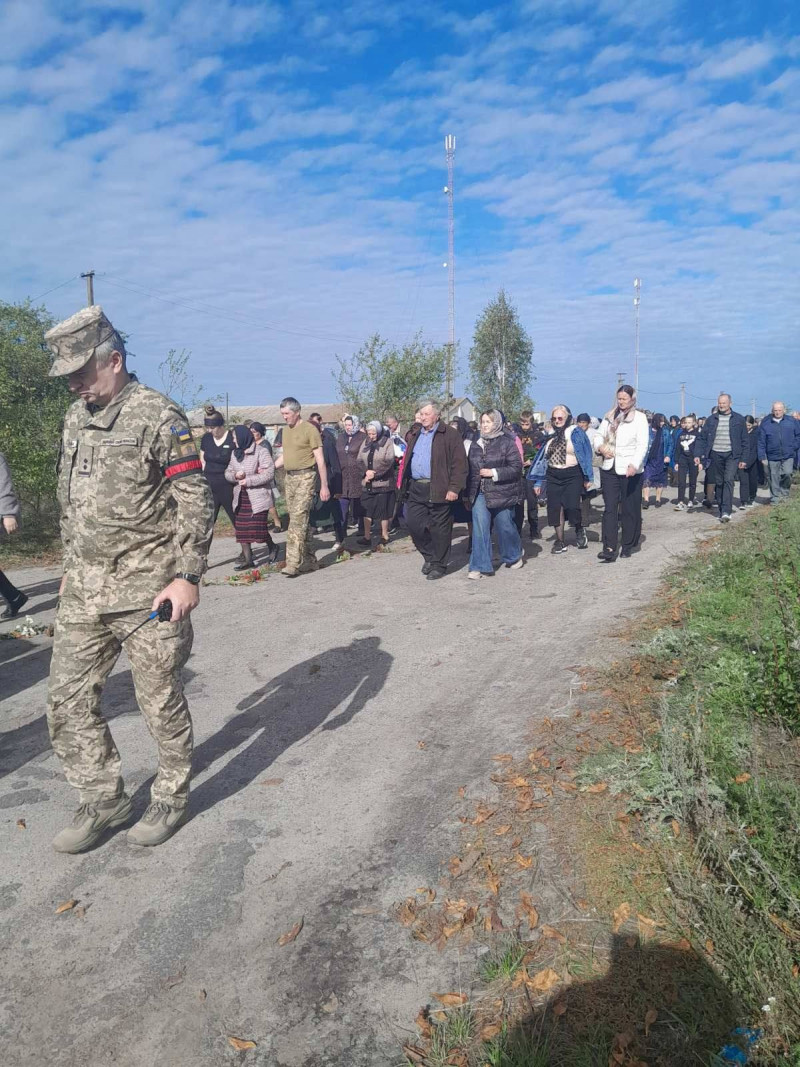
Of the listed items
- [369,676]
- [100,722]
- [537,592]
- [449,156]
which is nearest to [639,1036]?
[100,722]

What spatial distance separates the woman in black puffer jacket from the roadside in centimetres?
220

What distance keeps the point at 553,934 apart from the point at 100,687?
2.21 m

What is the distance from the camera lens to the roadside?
101 inches

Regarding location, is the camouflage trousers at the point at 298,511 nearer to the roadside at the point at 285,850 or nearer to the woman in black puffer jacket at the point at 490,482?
the woman in black puffer jacket at the point at 490,482

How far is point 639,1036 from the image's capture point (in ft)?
7.76

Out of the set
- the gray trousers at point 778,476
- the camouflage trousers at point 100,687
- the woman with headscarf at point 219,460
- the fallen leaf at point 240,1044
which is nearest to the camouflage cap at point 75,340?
the camouflage trousers at point 100,687

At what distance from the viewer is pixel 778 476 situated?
14.6 meters

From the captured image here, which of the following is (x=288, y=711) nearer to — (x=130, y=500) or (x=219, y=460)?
(x=130, y=500)

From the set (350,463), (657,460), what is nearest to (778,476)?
(657,460)

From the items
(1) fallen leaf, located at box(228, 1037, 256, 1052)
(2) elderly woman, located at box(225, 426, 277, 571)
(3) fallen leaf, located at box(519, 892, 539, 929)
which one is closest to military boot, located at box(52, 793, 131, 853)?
(1) fallen leaf, located at box(228, 1037, 256, 1052)

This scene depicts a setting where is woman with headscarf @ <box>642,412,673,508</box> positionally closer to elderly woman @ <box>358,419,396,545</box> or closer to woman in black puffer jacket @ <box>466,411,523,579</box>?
elderly woman @ <box>358,419,396,545</box>

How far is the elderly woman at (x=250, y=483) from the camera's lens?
9.83 m

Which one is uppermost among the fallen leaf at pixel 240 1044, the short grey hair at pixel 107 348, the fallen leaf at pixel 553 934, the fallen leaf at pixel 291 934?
the short grey hair at pixel 107 348

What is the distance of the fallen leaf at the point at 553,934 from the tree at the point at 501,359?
6475cm
